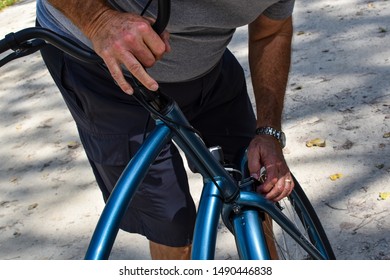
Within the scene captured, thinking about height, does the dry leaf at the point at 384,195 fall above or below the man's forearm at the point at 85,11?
below

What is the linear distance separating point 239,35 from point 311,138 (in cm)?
180

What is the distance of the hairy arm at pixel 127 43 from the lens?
128cm

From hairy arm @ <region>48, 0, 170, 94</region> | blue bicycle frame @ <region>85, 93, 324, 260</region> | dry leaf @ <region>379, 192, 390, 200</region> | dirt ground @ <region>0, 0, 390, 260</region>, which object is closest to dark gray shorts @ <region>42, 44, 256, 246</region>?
blue bicycle frame @ <region>85, 93, 324, 260</region>

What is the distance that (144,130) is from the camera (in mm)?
1906

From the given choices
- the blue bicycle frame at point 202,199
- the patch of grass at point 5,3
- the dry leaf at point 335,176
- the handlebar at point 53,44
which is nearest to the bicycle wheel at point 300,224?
the blue bicycle frame at point 202,199

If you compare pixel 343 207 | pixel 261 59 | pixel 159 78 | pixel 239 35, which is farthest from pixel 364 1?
pixel 159 78

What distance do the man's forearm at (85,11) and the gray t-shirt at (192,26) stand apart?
24 cm

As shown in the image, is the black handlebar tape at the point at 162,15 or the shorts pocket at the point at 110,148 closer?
the black handlebar tape at the point at 162,15

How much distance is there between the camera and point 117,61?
131 cm

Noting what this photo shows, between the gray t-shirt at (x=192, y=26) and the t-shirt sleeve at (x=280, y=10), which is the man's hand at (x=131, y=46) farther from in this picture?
the t-shirt sleeve at (x=280, y=10)

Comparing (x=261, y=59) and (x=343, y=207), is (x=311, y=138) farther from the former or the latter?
(x=261, y=59)

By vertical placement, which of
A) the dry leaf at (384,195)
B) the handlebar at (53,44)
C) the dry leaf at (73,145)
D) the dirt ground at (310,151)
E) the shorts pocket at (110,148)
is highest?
the handlebar at (53,44)

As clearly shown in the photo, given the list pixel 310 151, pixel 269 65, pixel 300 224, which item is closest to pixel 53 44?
pixel 269 65

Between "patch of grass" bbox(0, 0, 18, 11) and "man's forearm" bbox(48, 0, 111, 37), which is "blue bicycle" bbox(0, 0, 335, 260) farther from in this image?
"patch of grass" bbox(0, 0, 18, 11)
